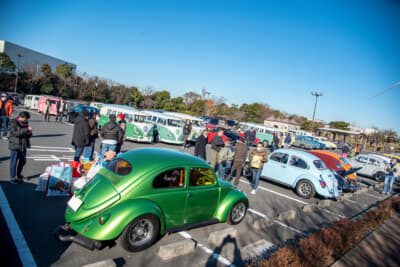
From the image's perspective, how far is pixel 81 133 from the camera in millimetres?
7336

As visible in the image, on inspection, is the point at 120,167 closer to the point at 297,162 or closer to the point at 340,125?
the point at 297,162

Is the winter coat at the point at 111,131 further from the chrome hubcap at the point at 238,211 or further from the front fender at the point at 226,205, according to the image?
the chrome hubcap at the point at 238,211

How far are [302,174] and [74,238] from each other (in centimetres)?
799

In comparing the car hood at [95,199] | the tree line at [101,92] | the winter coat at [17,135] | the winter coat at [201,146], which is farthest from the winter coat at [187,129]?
the tree line at [101,92]

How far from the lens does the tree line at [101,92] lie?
138 ft

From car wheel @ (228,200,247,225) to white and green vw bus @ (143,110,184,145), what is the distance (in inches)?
447

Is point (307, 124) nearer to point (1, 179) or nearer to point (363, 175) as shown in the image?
point (363, 175)

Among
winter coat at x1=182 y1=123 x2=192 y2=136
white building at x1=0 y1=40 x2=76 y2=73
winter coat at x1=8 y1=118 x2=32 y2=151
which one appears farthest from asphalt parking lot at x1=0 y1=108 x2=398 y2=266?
white building at x1=0 y1=40 x2=76 y2=73

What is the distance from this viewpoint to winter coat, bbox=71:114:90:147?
7324 millimetres

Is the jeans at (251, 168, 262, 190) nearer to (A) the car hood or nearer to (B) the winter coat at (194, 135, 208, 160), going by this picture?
(B) the winter coat at (194, 135, 208, 160)

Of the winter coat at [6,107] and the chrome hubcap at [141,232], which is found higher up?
the winter coat at [6,107]

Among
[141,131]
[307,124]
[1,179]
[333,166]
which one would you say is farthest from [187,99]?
[1,179]

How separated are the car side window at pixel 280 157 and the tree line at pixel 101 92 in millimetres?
43641

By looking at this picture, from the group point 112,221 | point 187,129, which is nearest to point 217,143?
point 112,221
